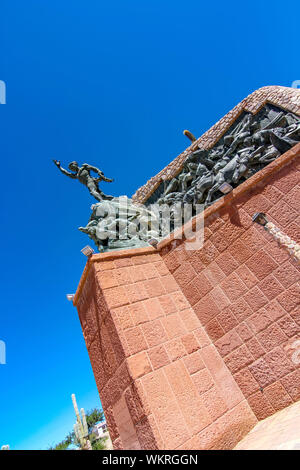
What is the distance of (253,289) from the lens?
355 cm

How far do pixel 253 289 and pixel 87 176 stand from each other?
7037 millimetres

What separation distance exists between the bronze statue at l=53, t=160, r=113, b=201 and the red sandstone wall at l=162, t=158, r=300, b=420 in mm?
4868

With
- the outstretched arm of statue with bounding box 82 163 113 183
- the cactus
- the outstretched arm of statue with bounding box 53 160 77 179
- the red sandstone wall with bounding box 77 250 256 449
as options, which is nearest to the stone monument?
the red sandstone wall with bounding box 77 250 256 449

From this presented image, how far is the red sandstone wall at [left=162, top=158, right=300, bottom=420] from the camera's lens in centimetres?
312

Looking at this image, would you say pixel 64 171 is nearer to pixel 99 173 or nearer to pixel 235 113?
pixel 99 173

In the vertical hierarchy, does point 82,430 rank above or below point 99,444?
above

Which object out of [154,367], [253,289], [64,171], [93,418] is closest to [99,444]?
[93,418]

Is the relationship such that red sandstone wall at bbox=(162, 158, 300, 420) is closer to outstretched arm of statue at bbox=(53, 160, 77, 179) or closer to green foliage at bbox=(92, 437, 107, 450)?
outstretched arm of statue at bbox=(53, 160, 77, 179)

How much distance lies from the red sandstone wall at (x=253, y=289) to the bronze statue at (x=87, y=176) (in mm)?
4868

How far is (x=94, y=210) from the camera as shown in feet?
20.9

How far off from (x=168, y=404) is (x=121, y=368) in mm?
663

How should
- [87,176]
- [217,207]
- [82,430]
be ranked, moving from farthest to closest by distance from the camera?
1. [82,430]
2. [87,176]
3. [217,207]
